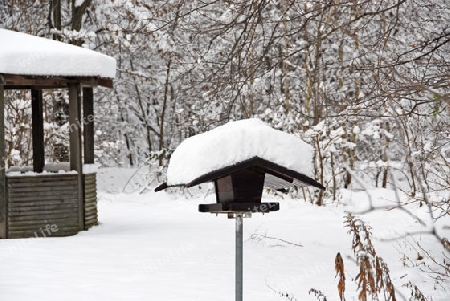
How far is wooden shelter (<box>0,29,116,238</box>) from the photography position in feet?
30.0

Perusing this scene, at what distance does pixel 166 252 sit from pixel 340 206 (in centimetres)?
546

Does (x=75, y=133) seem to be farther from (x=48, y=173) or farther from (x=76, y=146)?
(x=48, y=173)

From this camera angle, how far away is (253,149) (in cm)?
353

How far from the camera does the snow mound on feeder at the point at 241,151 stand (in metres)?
3.51

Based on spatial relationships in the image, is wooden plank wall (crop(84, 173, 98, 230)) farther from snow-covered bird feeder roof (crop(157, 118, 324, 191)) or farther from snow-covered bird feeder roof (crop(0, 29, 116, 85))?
snow-covered bird feeder roof (crop(157, 118, 324, 191))

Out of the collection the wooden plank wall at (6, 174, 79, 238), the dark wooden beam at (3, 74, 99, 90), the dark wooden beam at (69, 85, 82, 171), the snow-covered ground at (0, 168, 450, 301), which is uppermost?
the dark wooden beam at (3, 74, 99, 90)

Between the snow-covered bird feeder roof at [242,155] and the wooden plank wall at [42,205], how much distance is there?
6.38 meters

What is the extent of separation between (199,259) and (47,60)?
3.63m

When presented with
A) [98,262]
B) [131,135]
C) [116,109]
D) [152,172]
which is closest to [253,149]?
[98,262]

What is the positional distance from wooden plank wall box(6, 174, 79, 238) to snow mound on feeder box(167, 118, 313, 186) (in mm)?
6405

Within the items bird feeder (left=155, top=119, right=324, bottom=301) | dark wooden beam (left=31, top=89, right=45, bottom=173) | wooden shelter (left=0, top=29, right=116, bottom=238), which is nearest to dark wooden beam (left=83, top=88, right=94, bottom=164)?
wooden shelter (left=0, top=29, right=116, bottom=238)

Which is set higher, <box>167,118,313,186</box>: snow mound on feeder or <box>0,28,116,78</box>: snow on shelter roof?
<box>0,28,116,78</box>: snow on shelter roof

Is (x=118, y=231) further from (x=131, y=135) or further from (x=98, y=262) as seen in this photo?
(x=131, y=135)

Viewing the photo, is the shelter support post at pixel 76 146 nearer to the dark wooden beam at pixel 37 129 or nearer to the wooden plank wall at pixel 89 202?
the wooden plank wall at pixel 89 202
